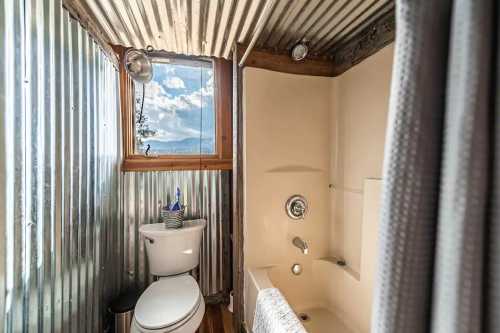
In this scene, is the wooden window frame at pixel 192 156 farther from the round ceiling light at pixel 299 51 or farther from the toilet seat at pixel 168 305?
the toilet seat at pixel 168 305

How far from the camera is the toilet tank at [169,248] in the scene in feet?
5.23

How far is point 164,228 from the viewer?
1.67 meters

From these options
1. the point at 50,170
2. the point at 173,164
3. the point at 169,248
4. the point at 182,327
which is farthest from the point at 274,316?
the point at 173,164

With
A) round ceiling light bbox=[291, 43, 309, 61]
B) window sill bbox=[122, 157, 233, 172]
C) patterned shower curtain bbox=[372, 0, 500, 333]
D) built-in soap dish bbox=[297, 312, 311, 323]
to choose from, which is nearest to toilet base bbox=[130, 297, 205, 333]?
built-in soap dish bbox=[297, 312, 311, 323]

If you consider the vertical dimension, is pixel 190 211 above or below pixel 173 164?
below

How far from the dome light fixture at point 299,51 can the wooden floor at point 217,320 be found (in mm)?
2297

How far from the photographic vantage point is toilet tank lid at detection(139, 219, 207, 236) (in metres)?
1.58

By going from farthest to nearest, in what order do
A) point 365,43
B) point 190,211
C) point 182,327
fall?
1. point 190,211
2. point 365,43
3. point 182,327

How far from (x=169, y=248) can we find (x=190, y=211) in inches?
15.1

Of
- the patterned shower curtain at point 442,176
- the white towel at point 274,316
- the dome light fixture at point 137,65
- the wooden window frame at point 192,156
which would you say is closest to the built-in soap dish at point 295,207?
the white towel at point 274,316

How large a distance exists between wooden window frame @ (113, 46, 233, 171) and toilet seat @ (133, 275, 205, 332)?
96 cm

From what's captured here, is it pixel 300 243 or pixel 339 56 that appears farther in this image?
pixel 339 56

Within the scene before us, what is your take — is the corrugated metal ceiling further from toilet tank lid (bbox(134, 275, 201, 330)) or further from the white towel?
toilet tank lid (bbox(134, 275, 201, 330))

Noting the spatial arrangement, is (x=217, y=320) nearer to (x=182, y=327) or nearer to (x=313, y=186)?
(x=182, y=327)
